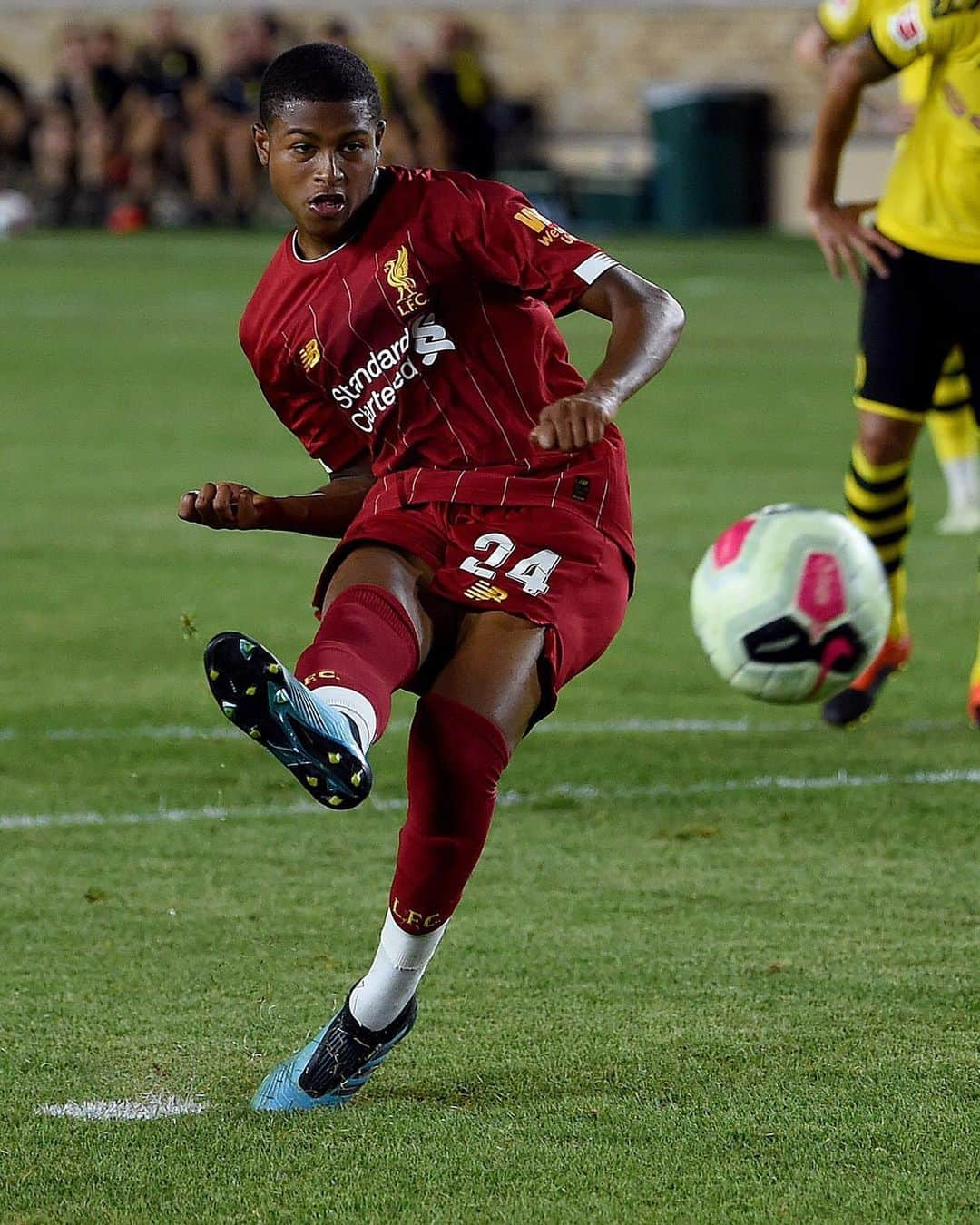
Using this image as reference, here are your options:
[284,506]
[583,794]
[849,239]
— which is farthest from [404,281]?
[849,239]

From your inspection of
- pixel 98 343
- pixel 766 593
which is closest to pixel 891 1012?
pixel 766 593

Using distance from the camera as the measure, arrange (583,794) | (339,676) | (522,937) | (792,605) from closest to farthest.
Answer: (339,676), (522,937), (792,605), (583,794)

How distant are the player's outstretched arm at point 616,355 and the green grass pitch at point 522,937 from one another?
1128 millimetres

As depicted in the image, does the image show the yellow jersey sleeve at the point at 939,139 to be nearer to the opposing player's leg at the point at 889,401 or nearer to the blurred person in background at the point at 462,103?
the opposing player's leg at the point at 889,401

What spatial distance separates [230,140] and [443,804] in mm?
24744

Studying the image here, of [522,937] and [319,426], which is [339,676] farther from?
[522,937]

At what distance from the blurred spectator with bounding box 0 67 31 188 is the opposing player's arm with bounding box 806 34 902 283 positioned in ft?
76.6

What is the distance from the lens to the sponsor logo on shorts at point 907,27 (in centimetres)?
618

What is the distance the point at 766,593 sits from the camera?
508cm

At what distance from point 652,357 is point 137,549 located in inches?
229

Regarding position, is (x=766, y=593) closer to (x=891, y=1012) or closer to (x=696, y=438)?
(x=891, y=1012)

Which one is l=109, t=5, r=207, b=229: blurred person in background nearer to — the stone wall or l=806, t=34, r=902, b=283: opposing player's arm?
the stone wall

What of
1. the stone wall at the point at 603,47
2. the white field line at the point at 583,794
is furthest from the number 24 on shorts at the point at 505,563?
the stone wall at the point at 603,47

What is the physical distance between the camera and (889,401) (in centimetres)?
652
